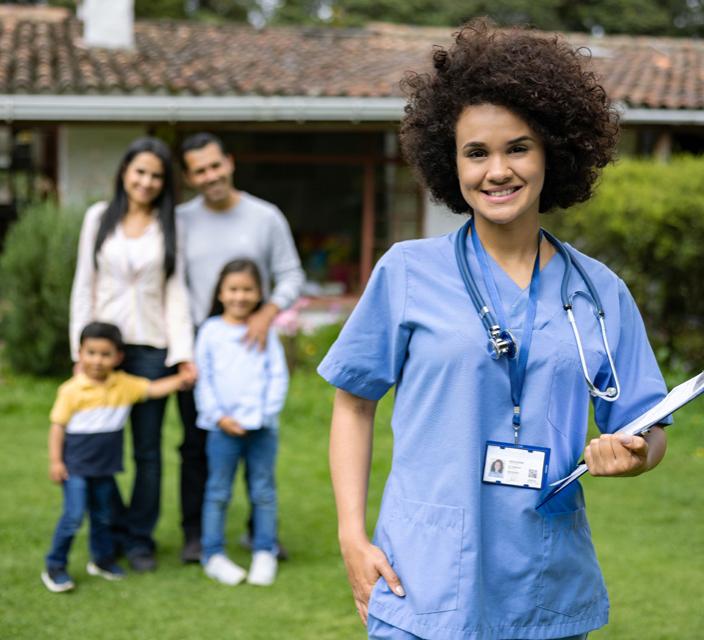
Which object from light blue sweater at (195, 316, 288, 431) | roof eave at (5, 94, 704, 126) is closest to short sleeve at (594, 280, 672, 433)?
light blue sweater at (195, 316, 288, 431)

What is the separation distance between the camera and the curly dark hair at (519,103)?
2.27 m

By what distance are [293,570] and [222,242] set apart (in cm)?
160

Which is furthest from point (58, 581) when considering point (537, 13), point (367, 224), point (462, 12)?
point (537, 13)

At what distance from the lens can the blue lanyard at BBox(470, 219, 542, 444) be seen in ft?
7.07

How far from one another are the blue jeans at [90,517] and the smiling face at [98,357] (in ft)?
1.54

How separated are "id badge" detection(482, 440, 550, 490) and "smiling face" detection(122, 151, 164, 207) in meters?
3.31

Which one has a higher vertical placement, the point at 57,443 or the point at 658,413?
the point at 658,413

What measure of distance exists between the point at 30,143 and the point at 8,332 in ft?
24.8

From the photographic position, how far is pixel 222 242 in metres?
5.28

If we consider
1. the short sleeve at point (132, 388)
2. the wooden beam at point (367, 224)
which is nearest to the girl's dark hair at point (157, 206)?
the short sleeve at point (132, 388)

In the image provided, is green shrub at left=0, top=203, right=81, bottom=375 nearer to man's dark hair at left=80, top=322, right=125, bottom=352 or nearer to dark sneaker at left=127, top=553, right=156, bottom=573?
dark sneaker at left=127, top=553, right=156, bottom=573

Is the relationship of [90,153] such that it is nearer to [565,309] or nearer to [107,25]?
[107,25]

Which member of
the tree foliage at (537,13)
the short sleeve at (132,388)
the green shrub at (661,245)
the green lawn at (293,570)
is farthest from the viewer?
the tree foliage at (537,13)

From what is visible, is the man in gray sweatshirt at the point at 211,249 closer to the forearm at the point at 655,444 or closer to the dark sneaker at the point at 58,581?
the dark sneaker at the point at 58,581
